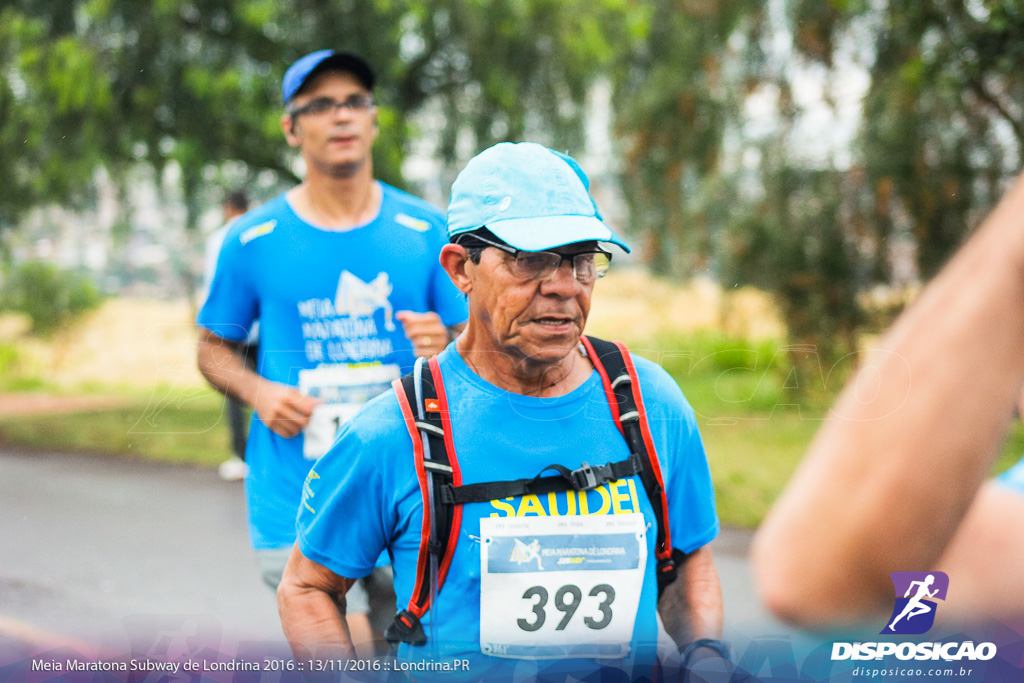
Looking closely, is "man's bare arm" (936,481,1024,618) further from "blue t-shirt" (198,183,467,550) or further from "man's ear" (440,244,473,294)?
"blue t-shirt" (198,183,467,550)

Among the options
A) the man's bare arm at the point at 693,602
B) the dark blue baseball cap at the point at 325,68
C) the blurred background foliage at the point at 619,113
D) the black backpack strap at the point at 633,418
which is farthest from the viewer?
the blurred background foliage at the point at 619,113

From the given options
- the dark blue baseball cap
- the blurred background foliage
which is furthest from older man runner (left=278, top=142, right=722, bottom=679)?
the blurred background foliage

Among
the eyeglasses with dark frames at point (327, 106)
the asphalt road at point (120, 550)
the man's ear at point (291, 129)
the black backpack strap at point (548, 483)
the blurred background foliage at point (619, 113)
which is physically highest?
the blurred background foliage at point (619, 113)

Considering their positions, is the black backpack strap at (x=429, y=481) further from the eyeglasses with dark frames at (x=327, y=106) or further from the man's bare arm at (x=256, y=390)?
the eyeglasses with dark frames at (x=327, y=106)

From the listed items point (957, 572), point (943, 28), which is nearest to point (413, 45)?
point (943, 28)

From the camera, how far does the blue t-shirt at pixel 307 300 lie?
8.79ft

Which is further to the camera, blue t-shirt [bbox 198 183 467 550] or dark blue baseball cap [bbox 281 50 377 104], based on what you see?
dark blue baseball cap [bbox 281 50 377 104]

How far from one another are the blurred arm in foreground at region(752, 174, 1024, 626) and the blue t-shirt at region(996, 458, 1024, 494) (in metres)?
0.35

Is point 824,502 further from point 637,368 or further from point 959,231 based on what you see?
point 959,231

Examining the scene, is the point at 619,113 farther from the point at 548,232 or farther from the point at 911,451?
the point at 911,451

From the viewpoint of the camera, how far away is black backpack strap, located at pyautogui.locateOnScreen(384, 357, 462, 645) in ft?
5.46

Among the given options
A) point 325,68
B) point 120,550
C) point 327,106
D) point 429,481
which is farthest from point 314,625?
point 120,550

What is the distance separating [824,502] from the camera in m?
0.61

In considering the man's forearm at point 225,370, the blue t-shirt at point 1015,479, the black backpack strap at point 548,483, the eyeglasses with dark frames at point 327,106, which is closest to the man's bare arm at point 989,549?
the blue t-shirt at point 1015,479
